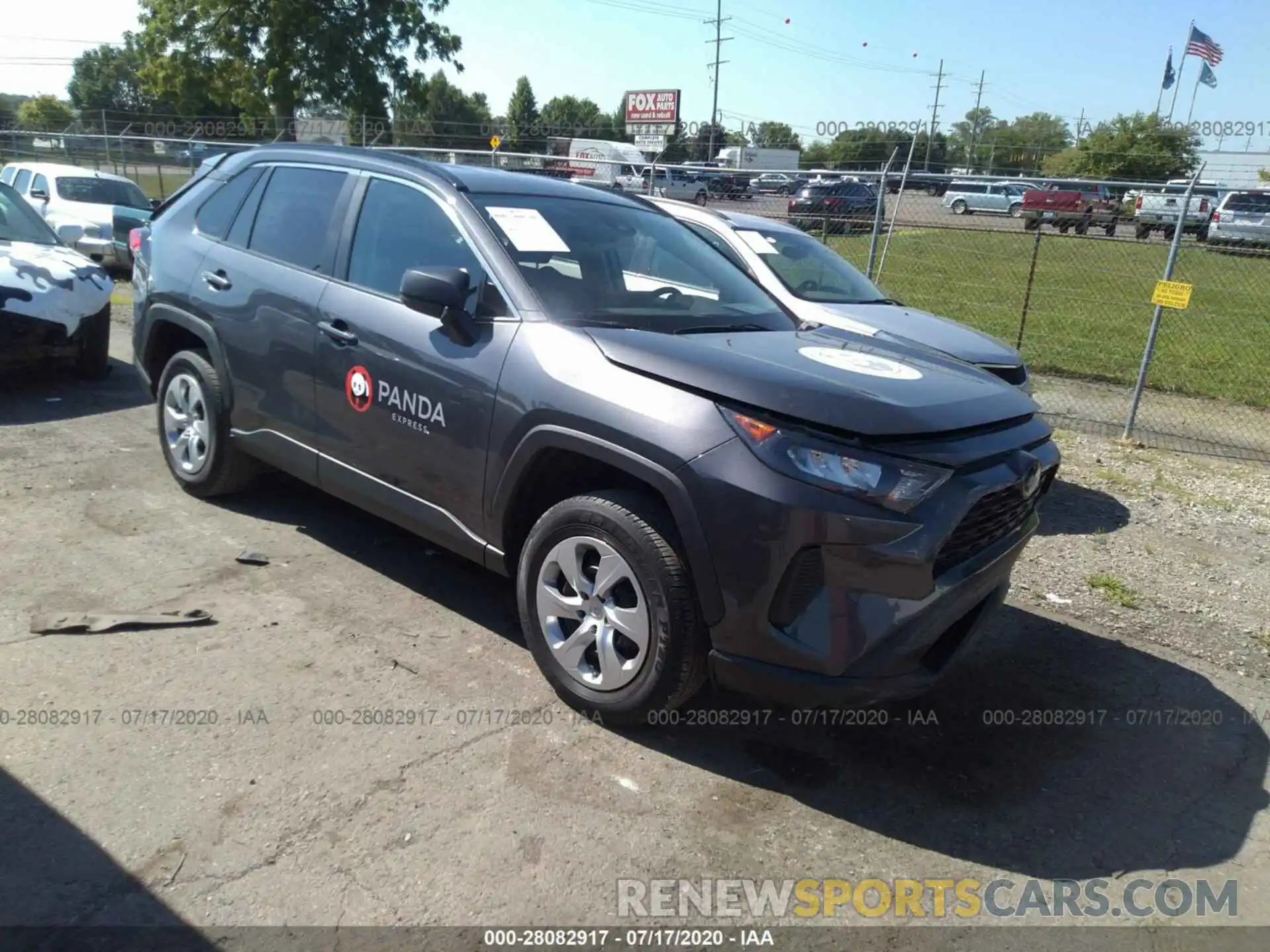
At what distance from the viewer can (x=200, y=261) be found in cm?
479

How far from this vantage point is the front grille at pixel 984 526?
294 cm

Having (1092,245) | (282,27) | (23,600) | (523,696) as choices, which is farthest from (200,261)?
(282,27)

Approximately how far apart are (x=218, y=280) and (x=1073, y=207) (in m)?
15.2

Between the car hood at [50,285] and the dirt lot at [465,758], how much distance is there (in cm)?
233

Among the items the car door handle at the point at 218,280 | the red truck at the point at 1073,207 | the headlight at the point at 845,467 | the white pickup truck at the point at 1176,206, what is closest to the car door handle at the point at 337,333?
the car door handle at the point at 218,280

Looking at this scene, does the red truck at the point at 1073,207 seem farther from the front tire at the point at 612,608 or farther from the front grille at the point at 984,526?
the front tire at the point at 612,608

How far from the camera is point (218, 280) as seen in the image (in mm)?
4645

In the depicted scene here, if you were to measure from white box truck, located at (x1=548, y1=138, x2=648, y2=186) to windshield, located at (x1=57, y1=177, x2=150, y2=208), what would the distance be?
6451mm

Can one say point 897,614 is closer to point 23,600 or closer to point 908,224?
point 23,600

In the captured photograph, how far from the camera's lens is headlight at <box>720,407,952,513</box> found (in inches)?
109

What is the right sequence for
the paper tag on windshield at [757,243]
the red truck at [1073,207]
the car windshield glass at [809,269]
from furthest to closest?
the red truck at [1073,207] → the paper tag on windshield at [757,243] → the car windshield glass at [809,269]

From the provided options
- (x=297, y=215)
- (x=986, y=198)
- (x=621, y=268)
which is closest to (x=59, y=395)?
(x=297, y=215)

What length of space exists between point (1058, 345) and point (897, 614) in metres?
10.6

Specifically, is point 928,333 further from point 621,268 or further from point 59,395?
point 59,395
